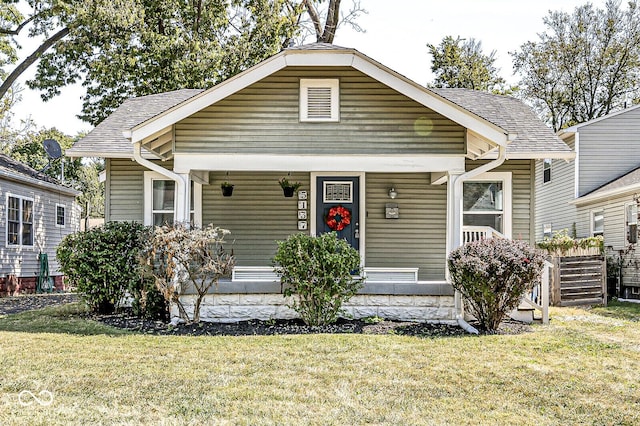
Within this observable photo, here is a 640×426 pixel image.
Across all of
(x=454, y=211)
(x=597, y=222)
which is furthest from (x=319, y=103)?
(x=597, y=222)

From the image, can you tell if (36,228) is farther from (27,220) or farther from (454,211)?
(454,211)

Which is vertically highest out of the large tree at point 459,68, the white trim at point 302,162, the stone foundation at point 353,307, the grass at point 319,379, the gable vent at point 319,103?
the large tree at point 459,68

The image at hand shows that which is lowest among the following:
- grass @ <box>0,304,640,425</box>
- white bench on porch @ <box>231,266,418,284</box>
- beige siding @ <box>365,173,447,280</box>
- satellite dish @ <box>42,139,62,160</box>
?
grass @ <box>0,304,640,425</box>

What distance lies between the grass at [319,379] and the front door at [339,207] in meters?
4.09

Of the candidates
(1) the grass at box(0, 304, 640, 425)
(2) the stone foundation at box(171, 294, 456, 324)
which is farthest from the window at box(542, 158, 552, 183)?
(1) the grass at box(0, 304, 640, 425)

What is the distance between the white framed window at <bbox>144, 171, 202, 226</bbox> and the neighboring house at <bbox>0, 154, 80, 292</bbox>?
5.97 meters

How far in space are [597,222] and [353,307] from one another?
11.6 meters

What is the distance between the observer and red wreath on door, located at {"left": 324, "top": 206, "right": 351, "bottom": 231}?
→ 11586 millimetres

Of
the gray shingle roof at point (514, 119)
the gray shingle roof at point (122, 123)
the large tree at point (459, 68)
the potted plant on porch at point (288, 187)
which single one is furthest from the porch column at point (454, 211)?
the large tree at point (459, 68)

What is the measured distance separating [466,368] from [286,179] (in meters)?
6.36

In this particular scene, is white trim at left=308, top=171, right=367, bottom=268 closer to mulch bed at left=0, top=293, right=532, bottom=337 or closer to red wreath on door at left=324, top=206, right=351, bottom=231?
red wreath on door at left=324, top=206, right=351, bottom=231

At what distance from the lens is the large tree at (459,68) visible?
28.6 m

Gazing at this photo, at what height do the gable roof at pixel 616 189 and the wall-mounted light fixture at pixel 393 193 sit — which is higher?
the gable roof at pixel 616 189

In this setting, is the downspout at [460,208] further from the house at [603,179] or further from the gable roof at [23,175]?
the gable roof at [23,175]
